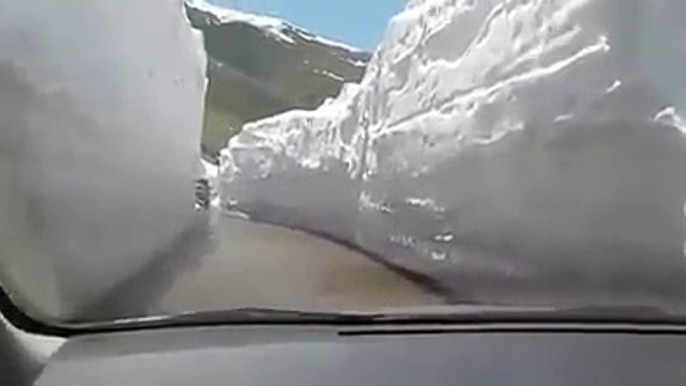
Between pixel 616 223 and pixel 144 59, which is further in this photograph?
pixel 144 59

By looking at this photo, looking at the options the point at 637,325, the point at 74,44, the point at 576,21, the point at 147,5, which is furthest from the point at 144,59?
the point at 637,325

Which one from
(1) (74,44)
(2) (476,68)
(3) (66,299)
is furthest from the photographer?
(2) (476,68)

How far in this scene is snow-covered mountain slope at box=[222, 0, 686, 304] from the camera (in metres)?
1.08

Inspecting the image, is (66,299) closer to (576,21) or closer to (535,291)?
(535,291)

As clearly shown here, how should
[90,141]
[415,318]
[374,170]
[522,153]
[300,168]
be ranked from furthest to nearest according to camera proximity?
[300,168] < [374,170] < [522,153] < [90,141] < [415,318]

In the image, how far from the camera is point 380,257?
1192 millimetres

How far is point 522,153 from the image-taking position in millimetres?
1193

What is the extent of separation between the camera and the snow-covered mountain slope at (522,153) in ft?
3.54

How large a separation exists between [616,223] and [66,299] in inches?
21.9

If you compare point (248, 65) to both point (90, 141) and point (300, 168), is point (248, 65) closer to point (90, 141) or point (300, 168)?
point (90, 141)

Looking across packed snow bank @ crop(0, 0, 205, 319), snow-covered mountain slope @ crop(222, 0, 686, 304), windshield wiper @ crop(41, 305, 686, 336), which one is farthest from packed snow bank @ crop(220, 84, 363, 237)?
windshield wiper @ crop(41, 305, 686, 336)

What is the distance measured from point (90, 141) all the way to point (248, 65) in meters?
0.24

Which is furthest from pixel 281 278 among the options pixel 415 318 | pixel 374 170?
pixel 374 170

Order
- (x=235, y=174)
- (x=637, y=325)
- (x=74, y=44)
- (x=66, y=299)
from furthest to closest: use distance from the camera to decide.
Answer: (x=235, y=174)
(x=74, y=44)
(x=66, y=299)
(x=637, y=325)
